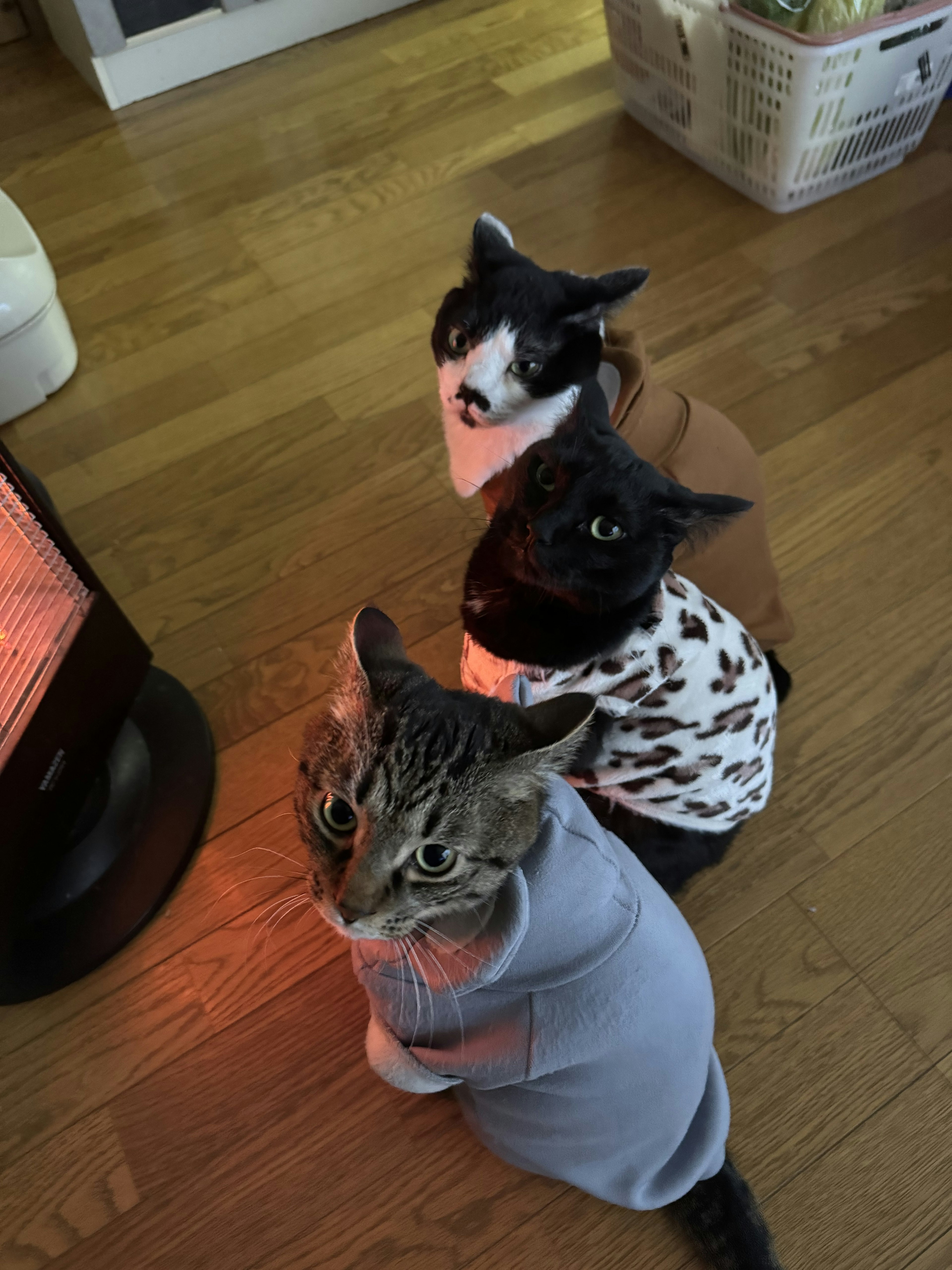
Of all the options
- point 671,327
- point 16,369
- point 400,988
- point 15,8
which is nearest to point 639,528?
point 400,988

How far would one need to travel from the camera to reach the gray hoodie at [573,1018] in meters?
0.72

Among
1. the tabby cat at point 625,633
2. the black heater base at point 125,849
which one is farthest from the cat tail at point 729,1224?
the black heater base at point 125,849

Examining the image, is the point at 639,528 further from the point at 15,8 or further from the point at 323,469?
the point at 15,8

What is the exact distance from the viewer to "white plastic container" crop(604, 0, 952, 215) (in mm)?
1661

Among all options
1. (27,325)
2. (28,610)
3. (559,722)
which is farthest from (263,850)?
(27,325)

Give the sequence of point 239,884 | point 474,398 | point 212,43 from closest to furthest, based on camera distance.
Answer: point 474,398, point 239,884, point 212,43

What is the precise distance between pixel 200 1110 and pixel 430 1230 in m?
0.33

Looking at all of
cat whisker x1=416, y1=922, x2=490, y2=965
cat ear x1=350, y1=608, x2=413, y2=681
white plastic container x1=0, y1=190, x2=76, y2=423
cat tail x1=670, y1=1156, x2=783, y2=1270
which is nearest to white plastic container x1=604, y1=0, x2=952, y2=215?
white plastic container x1=0, y1=190, x2=76, y2=423

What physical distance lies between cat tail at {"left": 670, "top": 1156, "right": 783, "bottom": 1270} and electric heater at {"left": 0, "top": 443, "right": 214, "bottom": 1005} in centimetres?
81

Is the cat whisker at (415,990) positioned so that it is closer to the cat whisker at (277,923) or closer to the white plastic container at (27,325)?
the cat whisker at (277,923)

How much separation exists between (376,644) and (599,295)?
609 mm

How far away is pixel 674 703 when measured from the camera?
0.92m

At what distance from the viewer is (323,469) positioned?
5.42 ft

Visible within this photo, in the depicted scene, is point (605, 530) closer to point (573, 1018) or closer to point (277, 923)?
point (573, 1018)
